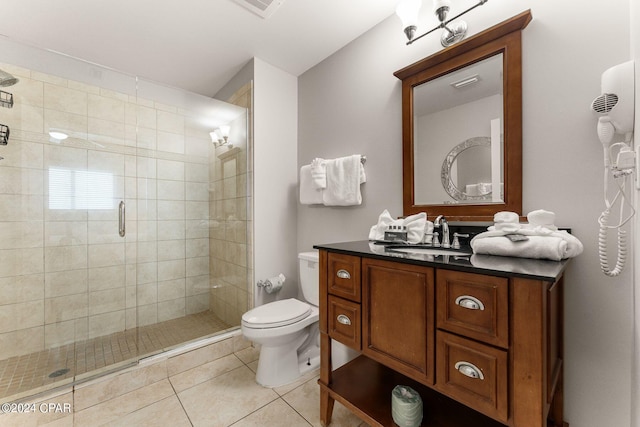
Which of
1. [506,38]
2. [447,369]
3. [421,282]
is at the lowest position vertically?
[447,369]

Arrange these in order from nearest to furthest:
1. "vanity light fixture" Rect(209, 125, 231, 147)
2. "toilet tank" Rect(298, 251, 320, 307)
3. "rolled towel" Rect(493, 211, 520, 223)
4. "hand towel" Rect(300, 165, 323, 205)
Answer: "rolled towel" Rect(493, 211, 520, 223) < "toilet tank" Rect(298, 251, 320, 307) < "hand towel" Rect(300, 165, 323, 205) < "vanity light fixture" Rect(209, 125, 231, 147)

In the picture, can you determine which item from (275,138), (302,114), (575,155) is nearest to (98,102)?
(275,138)

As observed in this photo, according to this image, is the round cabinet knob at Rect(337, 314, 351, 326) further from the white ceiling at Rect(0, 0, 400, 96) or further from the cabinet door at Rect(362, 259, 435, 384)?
the white ceiling at Rect(0, 0, 400, 96)

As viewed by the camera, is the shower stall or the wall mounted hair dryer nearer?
the wall mounted hair dryer

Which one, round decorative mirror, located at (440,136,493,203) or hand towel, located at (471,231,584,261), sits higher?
round decorative mirror, located at (440,136,493,203)

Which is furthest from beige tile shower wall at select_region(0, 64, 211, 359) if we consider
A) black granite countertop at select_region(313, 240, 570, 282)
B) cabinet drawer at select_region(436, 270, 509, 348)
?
→ cabinet drawer at select_region(436, 270, 509, 348)

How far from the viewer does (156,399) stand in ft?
4.94

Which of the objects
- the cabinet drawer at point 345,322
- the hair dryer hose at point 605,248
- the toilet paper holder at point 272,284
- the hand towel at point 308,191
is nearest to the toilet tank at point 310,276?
the toilet paper holder at point 272,284

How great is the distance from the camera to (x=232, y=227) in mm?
2344

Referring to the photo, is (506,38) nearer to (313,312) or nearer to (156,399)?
(313,312)

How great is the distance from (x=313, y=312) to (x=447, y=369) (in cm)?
105

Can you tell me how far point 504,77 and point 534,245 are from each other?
2.73 ft

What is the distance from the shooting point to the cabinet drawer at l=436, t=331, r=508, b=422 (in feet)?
2.47

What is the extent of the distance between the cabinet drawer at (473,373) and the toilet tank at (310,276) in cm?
110
